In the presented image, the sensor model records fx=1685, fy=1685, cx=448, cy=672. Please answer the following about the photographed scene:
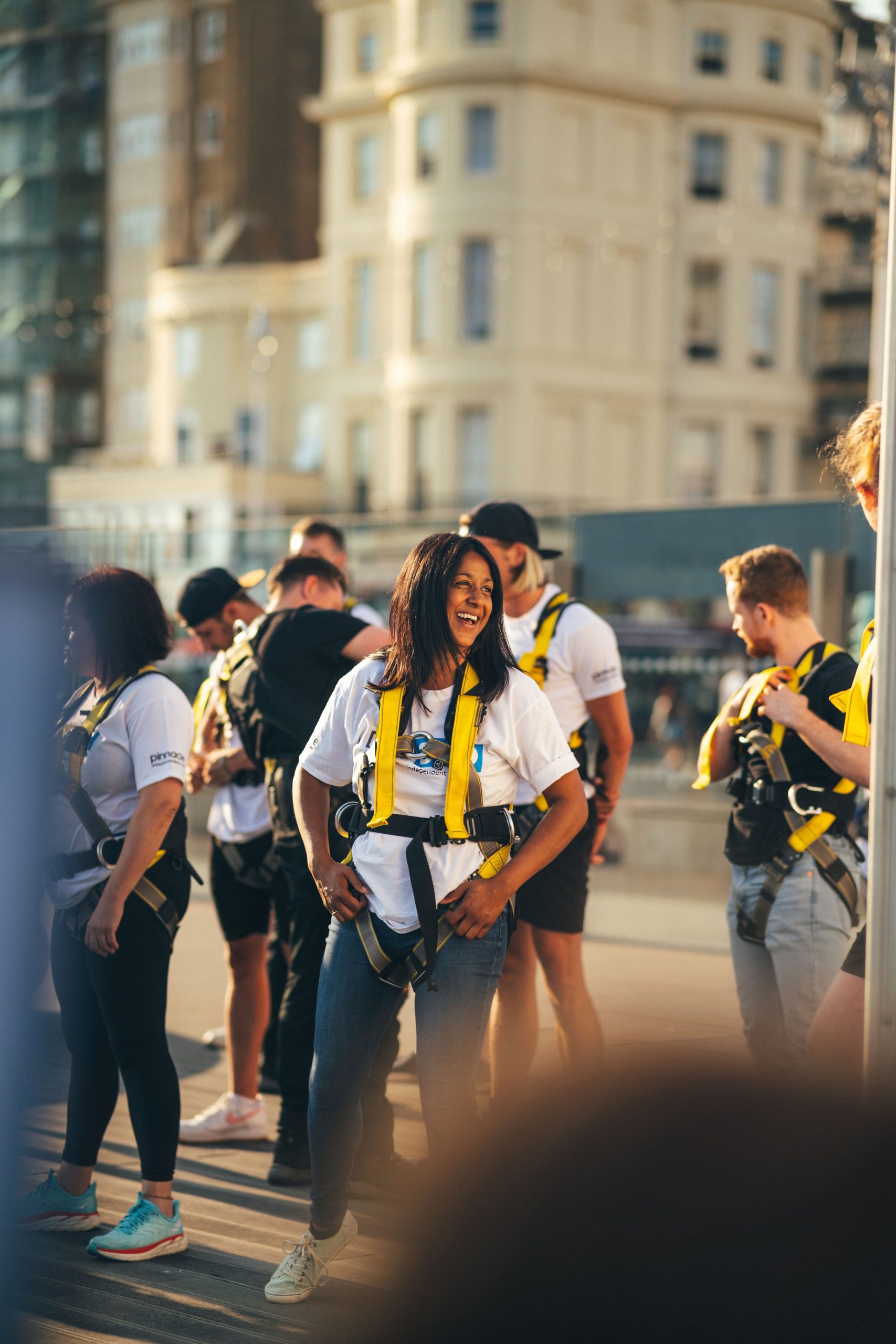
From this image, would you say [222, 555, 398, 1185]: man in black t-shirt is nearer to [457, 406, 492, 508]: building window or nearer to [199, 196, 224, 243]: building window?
[457, 406, 492, 508]: building window

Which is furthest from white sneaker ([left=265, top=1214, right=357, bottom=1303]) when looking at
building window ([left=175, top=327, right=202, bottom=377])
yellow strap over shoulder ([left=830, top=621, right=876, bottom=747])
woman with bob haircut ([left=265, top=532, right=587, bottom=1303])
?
building window ([left=175, top=327, right=202, bottom=377])

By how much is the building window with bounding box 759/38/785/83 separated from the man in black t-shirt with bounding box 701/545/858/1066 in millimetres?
43082

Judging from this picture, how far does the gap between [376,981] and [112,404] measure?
53589 mm

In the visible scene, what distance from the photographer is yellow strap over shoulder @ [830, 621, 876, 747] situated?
391 cm

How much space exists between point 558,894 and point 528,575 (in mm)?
992

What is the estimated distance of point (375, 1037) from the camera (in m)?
3.85

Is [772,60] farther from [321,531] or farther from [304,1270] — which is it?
[304,1270]

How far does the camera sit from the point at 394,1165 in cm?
496

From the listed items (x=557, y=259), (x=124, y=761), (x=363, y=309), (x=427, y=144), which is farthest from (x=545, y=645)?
(x=363, y=309)

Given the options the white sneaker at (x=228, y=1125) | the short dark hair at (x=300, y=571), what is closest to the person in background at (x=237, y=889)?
the white sneaker at (x=228, y=1125)

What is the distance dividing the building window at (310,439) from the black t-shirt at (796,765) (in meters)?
43.2

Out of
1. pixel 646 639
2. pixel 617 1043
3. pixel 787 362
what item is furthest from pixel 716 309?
pixel 617 1043

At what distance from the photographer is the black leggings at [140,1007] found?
4.34 meters

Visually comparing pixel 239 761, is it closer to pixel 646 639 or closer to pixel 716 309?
pixel 646 639
